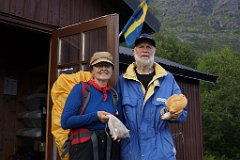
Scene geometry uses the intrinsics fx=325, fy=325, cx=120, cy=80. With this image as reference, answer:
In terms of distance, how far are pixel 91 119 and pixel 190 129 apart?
6915mm

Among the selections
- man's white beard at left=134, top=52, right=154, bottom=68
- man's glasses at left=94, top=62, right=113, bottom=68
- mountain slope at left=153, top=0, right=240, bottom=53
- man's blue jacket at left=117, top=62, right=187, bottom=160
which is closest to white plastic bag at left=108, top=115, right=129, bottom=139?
man's blue jacket at left=117, top=62, right=187, bottom=160

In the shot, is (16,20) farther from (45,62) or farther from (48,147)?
(45,62)

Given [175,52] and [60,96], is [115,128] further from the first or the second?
[175,52]

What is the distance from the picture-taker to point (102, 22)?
3.76 metres

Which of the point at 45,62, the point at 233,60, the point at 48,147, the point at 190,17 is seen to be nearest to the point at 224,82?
the point at 233,60

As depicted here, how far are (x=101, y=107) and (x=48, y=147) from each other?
1.67 meters

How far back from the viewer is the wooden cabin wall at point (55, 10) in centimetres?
412

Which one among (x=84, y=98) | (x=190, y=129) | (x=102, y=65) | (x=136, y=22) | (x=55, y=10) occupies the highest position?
(x=55, y=10)

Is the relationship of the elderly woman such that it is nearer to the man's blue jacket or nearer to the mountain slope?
the man's blue jacket

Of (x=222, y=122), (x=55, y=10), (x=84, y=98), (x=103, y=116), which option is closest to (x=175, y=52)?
(x=222, y=122)

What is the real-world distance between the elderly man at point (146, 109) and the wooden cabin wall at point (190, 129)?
562cm

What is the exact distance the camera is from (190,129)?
359 inches

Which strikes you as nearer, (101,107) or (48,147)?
(101,107)

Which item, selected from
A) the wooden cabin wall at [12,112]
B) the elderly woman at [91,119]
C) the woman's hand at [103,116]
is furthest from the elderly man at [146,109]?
the wooden cabin wall at [12,112]
